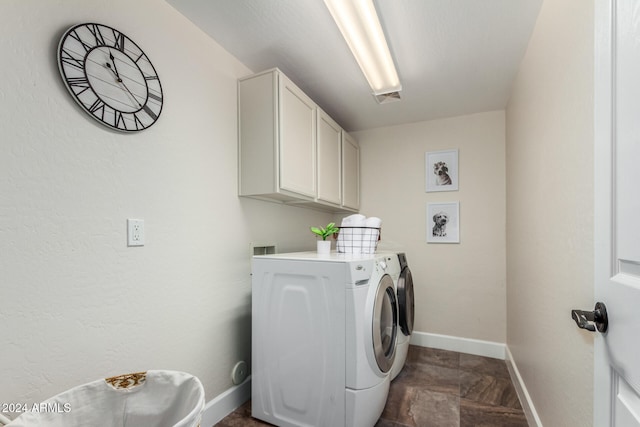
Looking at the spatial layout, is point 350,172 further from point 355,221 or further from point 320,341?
point 320,341

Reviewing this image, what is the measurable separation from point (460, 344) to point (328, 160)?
7.26 feet

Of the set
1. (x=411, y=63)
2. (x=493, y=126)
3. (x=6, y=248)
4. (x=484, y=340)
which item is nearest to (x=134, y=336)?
(x=6, y=248)

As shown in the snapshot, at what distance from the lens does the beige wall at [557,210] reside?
1.02 meters

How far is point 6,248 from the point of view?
0.98 m

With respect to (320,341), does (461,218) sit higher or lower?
higher

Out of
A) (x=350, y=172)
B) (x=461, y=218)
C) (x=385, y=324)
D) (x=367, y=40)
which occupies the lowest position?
(x=385, y=324)

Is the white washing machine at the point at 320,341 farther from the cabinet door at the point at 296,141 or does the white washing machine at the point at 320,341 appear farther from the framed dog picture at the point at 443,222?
the framed dog picture at the point at 443,222

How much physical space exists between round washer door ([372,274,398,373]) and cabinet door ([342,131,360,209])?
118 cm

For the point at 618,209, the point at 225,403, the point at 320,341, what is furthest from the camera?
the point at 225,403

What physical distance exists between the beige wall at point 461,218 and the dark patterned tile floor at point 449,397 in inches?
17.4

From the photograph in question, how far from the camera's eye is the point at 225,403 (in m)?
1.84

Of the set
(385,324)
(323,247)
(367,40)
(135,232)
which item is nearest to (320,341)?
(385,324)

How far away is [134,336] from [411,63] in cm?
233

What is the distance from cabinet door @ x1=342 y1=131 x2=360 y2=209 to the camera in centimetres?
295
